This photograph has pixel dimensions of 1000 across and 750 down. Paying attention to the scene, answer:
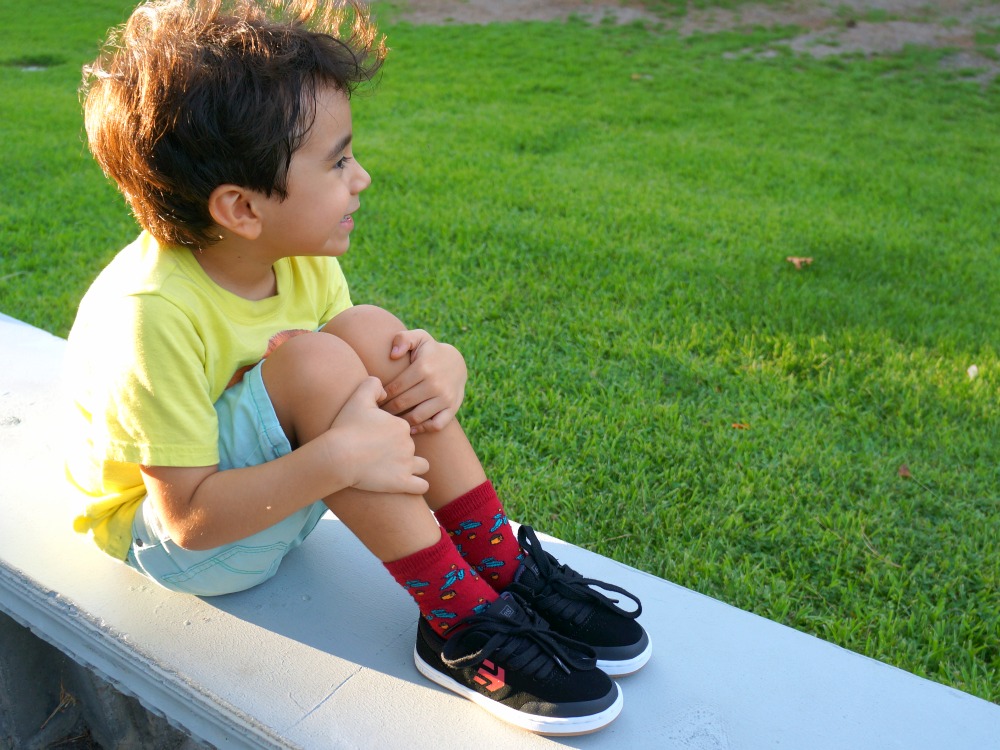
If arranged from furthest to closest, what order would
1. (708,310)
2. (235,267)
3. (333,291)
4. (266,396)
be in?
(708,310), (333,291), (235,267), (266,396)

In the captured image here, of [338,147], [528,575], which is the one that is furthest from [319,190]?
[528,575]

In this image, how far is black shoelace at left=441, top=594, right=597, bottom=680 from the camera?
4.47 ft

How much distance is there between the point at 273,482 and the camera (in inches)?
51.8

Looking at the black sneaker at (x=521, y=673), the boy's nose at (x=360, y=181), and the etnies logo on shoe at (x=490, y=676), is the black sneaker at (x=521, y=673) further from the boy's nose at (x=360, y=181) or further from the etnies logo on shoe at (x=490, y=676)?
the boy's nose at (x=360, y=181)

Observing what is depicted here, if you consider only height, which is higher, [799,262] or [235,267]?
[235,267]

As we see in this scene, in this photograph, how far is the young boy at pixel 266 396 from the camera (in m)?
1.32

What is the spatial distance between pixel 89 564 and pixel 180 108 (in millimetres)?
829

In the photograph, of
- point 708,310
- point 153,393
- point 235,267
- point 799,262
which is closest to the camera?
point 153,393

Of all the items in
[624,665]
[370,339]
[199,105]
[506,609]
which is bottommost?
[624,665]

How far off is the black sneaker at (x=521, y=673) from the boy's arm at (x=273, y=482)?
0.26 meters

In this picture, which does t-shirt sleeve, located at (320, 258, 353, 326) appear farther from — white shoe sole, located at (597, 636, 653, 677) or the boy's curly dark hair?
white shoe sole, located at (597, 636, 653, 677)

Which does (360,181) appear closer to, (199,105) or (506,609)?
(199,105)

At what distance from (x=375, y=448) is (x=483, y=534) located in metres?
0.31

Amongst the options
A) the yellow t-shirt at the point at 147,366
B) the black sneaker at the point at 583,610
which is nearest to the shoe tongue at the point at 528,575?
the black sneaker at the point at 583,610
